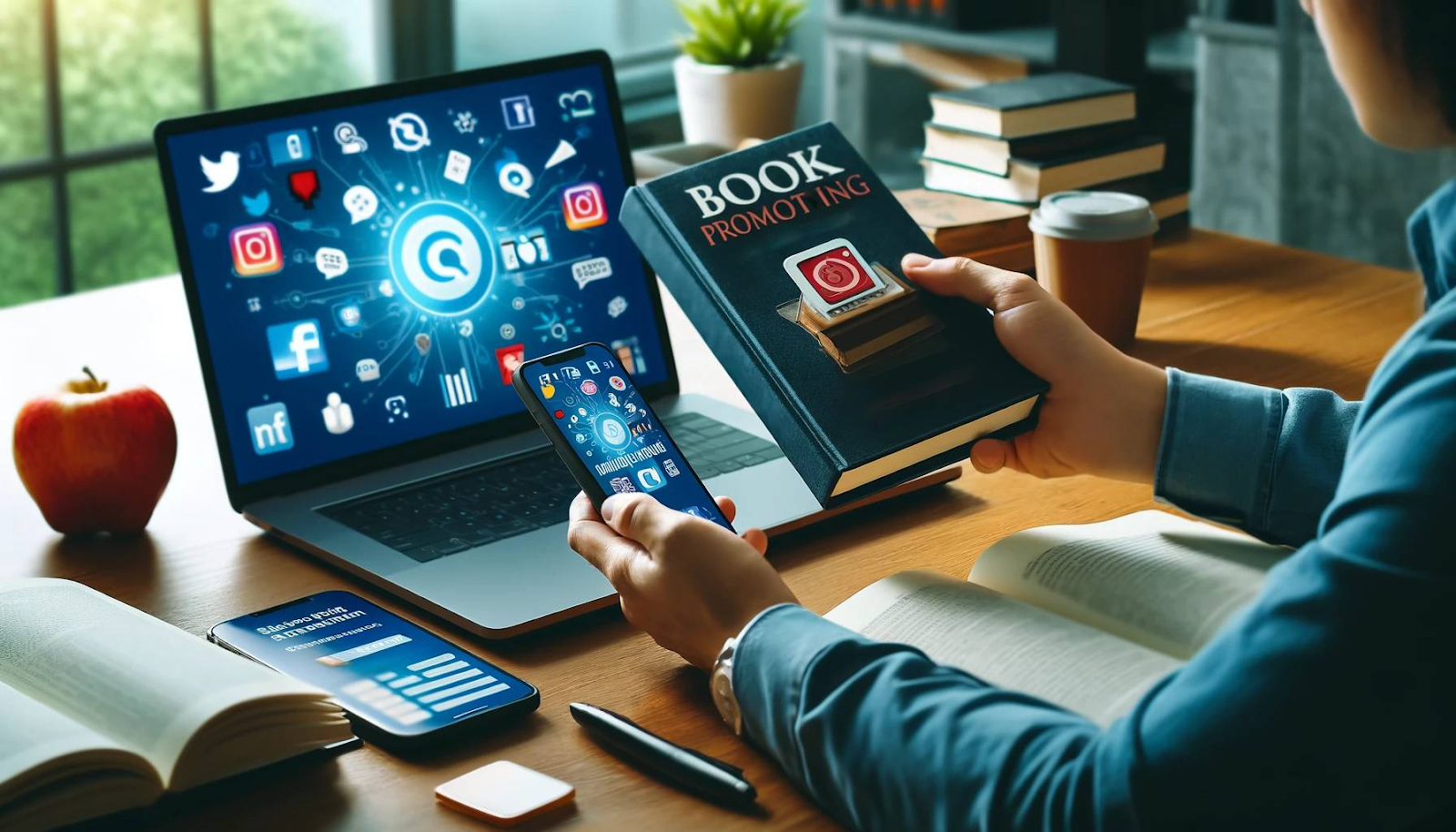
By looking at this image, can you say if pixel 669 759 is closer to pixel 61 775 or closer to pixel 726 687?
pixel 726 687

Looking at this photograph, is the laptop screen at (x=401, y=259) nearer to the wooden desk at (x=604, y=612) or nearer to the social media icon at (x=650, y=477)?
the wooden desk at (x=604, y=612)

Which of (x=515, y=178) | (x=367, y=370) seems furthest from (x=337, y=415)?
(x=515, y=178)

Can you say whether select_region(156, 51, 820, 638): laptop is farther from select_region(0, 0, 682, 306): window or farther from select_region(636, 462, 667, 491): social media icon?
select_region(0, 0, 682, 306): window

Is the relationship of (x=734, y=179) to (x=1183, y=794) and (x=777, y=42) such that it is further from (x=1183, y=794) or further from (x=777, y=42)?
(x=777, y=42)

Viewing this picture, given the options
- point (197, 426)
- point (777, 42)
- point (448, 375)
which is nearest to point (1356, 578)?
point (448, 375)

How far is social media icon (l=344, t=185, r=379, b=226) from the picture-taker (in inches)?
45.3

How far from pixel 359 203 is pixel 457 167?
0.09 meters

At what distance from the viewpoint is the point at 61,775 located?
68 centimetres

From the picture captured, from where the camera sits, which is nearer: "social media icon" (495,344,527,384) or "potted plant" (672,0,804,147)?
"social media icon" (495,344,527,384)

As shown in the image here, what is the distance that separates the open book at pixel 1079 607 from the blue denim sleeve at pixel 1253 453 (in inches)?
1.7

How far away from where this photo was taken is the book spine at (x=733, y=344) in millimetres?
921

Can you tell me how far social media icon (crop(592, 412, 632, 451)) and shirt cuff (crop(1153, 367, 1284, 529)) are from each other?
0.36m

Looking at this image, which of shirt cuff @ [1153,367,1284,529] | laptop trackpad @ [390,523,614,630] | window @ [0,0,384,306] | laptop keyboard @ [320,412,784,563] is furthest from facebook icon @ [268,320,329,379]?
window @ [0,0,384,306]

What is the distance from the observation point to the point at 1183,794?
1.97 feet
